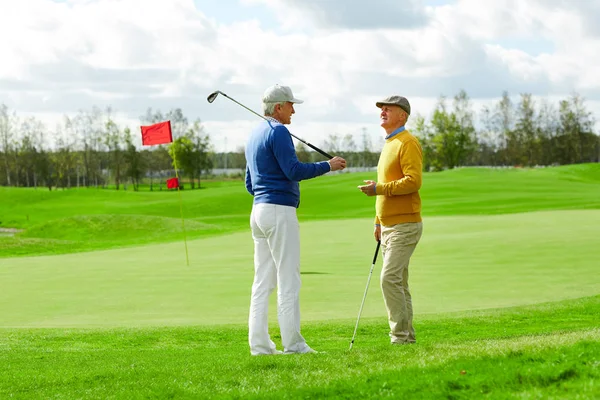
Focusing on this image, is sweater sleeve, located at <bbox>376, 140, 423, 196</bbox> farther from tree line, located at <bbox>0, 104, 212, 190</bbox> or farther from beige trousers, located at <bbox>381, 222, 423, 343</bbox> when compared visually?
tree line, located at <bbox>0, 104, 212, 190</bbox>

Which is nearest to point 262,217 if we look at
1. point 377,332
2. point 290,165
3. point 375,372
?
point 290,165

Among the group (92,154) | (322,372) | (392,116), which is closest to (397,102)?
(392,116)

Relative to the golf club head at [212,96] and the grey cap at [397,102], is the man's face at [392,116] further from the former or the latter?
the golf club head at [212,96]

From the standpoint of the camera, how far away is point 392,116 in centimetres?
870

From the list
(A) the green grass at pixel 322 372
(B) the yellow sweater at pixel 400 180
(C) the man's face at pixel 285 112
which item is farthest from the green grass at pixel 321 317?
(C) the man's face at pixel 285 112

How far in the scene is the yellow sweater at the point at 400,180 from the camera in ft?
27.4

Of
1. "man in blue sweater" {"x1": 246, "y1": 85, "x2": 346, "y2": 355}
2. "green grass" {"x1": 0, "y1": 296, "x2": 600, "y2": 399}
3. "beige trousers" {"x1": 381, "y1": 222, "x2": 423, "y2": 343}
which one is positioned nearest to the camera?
"green grass" {"x1": 0, "y1": 296, "x2": 600, "y2": 399}

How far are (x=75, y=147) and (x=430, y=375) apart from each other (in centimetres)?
11349

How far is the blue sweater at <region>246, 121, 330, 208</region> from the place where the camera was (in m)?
7.98

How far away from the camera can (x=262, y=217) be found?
809cm

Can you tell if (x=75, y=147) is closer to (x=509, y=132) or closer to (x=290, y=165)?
(x=509, y=132)

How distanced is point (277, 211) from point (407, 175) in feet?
4.33

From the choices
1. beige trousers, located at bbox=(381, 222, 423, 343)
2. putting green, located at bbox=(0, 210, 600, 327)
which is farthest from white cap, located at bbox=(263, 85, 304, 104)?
putting green, located at bbox=(0, 210, 600, 327)

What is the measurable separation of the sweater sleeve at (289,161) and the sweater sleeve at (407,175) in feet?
2.25
